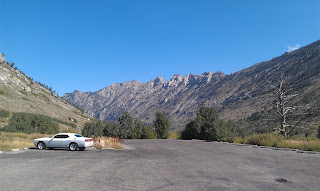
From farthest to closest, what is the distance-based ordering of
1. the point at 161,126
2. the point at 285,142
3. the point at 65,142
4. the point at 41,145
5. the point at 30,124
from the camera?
the point at 161,126, the point at 30,124, the point at 41,145, the point at 65,142, the point at 285,142

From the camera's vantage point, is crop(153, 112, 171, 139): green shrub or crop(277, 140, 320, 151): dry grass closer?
crop(277, 140, 320, 151): dry grass

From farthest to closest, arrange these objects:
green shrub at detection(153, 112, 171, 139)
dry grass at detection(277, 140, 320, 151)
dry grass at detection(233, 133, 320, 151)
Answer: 1. green shrub at detection(153, 112, 171, 139)
2. dry grass at detection(233, 133, 320, 151)
3. dry grass at detection(277, 140, 320, 151)

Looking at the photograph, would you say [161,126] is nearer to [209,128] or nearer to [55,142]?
[209,128]

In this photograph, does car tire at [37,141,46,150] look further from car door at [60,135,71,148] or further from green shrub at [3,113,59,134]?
green shrub at [3,113,59,134]

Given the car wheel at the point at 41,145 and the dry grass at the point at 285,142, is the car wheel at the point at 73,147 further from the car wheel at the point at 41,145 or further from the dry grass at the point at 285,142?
the dry grass at the point at 285,142

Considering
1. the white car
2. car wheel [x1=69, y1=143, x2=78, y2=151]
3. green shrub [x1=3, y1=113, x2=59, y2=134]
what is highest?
green shrub [x1=3, y1=113, x2=59, y2=134]

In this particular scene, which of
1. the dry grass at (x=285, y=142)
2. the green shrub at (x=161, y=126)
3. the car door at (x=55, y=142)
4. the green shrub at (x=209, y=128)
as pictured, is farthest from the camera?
the green shrub at (x=161, y=126)

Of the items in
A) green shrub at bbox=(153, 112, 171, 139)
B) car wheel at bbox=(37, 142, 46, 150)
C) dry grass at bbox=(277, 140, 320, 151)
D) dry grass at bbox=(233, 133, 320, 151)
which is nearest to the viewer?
dry grass at bbox=(277, 140, 320, 151)

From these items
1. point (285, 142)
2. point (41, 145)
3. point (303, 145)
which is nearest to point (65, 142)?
point (41, 145)

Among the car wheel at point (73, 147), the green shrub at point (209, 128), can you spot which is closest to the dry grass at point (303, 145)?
the green shrub at point (209, 128)

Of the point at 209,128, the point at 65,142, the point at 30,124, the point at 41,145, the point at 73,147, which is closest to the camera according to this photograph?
the point at 73,147

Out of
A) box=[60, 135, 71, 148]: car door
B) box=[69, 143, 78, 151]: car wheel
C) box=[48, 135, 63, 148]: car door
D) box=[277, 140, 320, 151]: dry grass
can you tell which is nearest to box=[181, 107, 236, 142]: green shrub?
box=[277, 140, 320, 151]: dry grass

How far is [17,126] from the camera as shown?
161ft

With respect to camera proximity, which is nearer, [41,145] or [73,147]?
[73,147]
